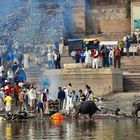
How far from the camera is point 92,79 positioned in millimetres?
40625

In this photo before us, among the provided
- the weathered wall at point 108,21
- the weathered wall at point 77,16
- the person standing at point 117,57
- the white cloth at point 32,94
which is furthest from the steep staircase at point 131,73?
the weathered wall at point 77,16

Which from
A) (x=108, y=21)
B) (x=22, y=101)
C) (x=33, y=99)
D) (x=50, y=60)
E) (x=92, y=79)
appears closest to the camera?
(x=22, y=101)

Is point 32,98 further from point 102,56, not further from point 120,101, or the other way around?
point 102,56

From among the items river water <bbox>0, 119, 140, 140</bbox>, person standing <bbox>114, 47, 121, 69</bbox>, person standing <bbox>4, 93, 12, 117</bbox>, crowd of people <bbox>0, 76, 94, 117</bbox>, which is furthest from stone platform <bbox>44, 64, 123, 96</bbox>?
river water <bbox>0, 119, 140, 140</bbox>

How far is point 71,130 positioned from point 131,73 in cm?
1482

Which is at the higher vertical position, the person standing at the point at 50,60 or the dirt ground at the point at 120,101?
the person standing at the point at 50,60

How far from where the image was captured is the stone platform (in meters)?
40.4

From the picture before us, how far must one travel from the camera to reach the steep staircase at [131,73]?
4141 cm

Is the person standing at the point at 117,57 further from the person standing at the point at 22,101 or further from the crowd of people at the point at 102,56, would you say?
the person standing at the point at 22,101

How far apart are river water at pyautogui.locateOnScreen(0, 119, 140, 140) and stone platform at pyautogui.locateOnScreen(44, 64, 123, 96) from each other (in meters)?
7.30

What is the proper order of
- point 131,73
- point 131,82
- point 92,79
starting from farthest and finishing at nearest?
point 131,73, point 131,82, point 92,79

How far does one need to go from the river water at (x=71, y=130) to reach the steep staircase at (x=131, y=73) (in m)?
8.32

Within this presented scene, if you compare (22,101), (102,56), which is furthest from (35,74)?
(22,101)

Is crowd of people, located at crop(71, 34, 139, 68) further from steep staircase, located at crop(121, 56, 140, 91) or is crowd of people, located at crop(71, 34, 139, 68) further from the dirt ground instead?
the dirt ground
